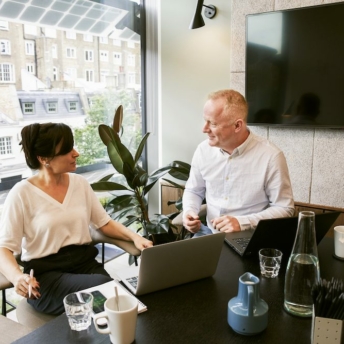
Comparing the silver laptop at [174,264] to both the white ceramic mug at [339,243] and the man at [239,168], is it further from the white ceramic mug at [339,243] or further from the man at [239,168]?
the man at [239,168]

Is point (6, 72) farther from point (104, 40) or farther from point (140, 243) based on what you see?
point (140, 243)

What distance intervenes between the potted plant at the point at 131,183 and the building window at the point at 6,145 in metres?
0.58

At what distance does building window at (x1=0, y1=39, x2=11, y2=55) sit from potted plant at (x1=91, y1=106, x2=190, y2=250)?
741 mm

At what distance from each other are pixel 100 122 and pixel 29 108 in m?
0.68

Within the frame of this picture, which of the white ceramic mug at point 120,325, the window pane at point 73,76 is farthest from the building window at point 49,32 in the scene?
the white ceramic mug at point 120,325

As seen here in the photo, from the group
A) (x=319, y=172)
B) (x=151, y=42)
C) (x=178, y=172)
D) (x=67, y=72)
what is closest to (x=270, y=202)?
(x=319, y=172)

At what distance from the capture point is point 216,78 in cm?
318

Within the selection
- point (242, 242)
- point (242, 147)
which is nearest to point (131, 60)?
point (242, 147)

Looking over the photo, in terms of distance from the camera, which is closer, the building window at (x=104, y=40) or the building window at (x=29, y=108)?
the building window at (x=29, y=108)

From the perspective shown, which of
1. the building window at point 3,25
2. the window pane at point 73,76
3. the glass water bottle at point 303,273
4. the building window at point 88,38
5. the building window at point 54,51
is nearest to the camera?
the glass water bottle at point 303,273

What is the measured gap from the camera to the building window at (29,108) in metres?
2.56

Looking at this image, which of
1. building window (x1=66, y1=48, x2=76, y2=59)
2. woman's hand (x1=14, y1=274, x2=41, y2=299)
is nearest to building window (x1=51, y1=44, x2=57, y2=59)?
building window (x1=66, y1=48, x2=76, y2=59)

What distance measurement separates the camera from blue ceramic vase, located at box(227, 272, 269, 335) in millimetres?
946

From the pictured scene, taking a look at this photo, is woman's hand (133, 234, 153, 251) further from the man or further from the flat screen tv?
the flat screen tv
